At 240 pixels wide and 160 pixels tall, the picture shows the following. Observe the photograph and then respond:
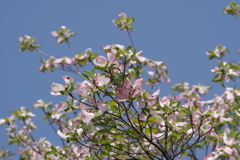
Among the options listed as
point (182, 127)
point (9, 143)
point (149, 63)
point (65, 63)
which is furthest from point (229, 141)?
point (9, 143)

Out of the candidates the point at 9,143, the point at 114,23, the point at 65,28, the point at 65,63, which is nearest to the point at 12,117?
the point at 9,143

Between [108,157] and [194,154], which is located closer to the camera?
[108,157]

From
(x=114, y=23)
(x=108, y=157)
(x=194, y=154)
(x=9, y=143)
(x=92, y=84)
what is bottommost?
(x=108, y=157)

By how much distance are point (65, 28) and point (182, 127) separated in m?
2.07

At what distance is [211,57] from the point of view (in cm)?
280

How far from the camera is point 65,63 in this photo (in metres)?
2.59

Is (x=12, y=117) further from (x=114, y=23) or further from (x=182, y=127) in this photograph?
(x=182, y=127)

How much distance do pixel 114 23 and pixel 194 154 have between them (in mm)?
1559

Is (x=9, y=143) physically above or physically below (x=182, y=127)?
above

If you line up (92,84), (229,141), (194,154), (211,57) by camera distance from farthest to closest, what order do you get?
(211,57), (194,154), (229,141), (92,84)

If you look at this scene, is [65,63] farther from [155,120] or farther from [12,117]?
[155,120]

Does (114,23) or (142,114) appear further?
(114,23)

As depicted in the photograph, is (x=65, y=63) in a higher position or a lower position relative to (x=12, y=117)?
higher

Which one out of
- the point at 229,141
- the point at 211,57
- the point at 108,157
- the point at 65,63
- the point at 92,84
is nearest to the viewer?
the point at 92,84
